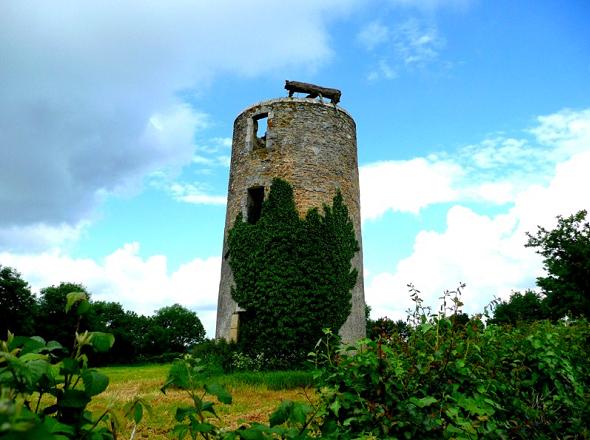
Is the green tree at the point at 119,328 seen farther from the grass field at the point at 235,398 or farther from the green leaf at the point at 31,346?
the green leaf at the point at 31,346

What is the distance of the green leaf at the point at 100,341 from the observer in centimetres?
151

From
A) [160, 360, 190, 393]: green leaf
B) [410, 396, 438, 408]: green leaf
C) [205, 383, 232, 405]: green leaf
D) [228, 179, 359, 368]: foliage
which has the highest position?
[228, 179, 359, 368]: foliage

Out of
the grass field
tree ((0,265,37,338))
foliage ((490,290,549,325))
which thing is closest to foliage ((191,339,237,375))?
the grass field

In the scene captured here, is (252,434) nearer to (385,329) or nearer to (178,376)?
(178,376)

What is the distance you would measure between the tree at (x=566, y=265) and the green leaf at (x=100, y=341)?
1975 cm

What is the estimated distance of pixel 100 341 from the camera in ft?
5.05

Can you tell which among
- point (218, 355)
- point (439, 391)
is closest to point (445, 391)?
point (439, 391)

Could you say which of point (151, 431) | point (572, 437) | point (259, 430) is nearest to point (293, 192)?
point (151, 431)

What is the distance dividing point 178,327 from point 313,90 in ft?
130

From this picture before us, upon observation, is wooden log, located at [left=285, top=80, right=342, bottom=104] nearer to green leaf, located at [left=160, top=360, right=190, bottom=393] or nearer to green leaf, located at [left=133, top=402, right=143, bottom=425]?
green leaf, located at [left=160, top=360, right=190, bottom=393]

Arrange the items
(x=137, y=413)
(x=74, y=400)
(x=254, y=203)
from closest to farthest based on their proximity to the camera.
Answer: (x=74, y=400) → (x=137, y=413) → (x=254, y=203)

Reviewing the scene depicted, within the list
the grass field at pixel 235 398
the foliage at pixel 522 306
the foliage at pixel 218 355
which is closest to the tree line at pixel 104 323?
the foliage at pixel 218 355

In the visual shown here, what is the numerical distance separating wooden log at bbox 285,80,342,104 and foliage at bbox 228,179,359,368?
3.77 metres

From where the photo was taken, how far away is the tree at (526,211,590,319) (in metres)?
18.3
